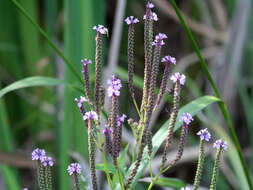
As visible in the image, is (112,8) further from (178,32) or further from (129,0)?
(178,32)

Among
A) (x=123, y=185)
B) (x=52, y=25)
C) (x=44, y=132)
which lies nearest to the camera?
(x=123, y=185)

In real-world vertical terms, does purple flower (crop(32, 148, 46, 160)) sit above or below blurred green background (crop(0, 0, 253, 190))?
below

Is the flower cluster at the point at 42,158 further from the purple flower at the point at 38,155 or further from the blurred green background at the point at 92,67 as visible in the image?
the blurred green background at the point at 92,67

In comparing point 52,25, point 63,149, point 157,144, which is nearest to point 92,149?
point 157,144

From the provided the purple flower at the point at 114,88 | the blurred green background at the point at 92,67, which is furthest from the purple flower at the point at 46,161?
the blurred green background at the point at 92,67

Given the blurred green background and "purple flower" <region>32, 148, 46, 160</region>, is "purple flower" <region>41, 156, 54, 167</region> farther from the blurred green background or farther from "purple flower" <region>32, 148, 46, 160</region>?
the blurred green background

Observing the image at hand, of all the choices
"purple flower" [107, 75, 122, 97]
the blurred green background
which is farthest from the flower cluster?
the blurred green background

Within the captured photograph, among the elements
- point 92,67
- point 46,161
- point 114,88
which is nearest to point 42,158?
point 46,161

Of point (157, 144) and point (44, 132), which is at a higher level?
point (44, 132)
